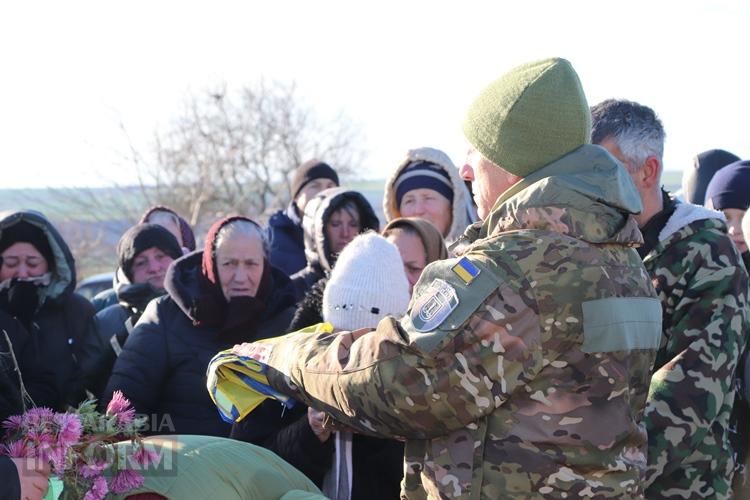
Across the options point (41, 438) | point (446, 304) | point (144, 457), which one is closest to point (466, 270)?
point (446, 304)

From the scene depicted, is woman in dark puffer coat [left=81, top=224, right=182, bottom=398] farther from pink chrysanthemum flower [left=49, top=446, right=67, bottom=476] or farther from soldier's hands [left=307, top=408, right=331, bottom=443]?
pink chrysanthemum flower [left=49, top=446, right=67, bottom=476]

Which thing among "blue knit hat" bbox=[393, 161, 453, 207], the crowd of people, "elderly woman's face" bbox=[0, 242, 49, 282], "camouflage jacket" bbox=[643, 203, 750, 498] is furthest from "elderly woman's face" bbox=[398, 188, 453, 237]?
"camouflage jacket" bbox=[643, 203, 750, 498]

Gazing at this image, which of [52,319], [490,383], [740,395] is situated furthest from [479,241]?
[52,319]

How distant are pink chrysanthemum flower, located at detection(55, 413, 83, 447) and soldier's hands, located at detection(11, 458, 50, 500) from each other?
0.08 metres

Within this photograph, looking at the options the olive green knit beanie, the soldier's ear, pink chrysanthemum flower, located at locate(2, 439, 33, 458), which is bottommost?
pink chrysanthemum flower, located at locate(2, 439, 33, 458)

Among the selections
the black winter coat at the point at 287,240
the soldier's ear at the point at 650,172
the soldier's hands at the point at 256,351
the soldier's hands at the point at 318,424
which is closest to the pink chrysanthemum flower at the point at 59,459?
the soldier's hands at the point at 256,351

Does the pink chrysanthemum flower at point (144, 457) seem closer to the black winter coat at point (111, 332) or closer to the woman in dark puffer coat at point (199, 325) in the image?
the woman in dark puffer coat at point (199, 325)

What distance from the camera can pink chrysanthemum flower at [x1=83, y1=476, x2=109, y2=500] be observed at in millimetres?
2482

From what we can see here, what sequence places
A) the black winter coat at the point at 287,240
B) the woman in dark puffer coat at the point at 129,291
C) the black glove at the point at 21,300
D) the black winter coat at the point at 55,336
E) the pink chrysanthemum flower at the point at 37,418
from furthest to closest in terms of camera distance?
1. the black winter coat at the point at 287,240
2. the woman in dark puffer coat at the point at 129,291
3. the black glove at the point at 21,300
4. the black winter coat at the point at 55,336
5. the pink chrysanthemum flower at the point at 37,418

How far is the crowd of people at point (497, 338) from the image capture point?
220cm

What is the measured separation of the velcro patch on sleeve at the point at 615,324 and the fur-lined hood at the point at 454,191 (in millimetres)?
3283

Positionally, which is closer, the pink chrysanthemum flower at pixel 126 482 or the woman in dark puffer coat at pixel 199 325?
the pink chrysanthemum flower at pixel 126 482

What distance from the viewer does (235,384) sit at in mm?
2666

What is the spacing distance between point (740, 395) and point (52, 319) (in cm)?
340
